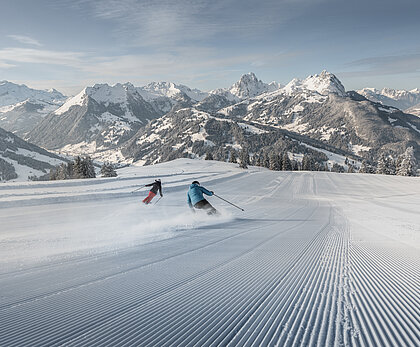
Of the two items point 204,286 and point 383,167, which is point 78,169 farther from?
point 383,167

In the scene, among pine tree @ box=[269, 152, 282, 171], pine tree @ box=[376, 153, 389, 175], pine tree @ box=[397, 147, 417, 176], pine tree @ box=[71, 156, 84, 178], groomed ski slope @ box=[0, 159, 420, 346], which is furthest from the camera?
pine tree @ box=[269, 152, 282, 171]

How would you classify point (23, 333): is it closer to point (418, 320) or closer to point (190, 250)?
point (190, 250)

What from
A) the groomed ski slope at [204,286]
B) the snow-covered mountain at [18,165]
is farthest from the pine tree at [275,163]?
the snow-covered mountain at [18,165]

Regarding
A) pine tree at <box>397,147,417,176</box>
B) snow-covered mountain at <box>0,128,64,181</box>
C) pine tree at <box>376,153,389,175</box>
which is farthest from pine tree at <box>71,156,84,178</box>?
snow-covered mountain at <box>0,128,64,181</box>

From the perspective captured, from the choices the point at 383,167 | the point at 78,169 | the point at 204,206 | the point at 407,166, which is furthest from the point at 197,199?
the point at 383,167

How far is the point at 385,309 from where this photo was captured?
3328 millimetres

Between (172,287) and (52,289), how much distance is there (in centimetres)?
178

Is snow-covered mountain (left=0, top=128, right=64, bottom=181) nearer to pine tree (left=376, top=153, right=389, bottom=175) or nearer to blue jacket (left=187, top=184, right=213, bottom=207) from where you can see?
pine tree (left=376, top=153, right=389, bottom=175)

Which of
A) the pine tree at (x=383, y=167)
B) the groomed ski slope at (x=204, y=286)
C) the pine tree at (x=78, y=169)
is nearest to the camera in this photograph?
the groomed ski slope at (x=204, y=286)

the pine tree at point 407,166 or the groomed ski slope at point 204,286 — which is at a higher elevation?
the pine tree at point 407,166

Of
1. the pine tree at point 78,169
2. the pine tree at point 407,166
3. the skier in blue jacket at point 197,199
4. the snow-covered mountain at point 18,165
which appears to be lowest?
the snow-covered mountain at point 18,165

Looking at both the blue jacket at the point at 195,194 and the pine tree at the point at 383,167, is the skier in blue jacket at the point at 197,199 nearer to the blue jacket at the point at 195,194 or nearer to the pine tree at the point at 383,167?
the blue jacket at the point at 195,194

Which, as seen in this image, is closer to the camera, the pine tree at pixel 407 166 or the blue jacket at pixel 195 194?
the blue jacket at pixel 195 194

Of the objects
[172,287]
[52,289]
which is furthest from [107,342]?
[52,289]
